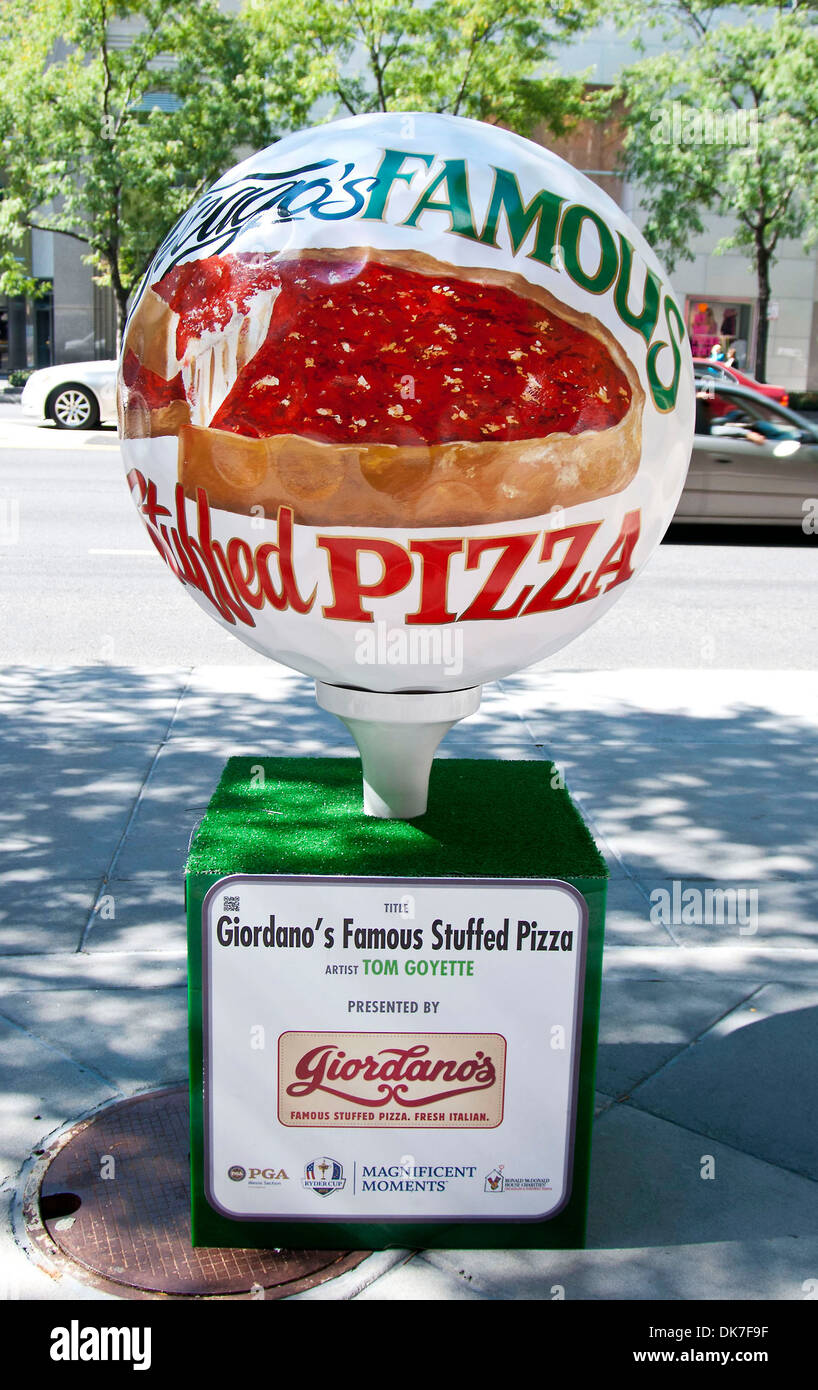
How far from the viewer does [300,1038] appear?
278cm

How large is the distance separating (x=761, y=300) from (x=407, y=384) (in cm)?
2676

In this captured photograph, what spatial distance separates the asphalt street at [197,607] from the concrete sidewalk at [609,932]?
1.40ft

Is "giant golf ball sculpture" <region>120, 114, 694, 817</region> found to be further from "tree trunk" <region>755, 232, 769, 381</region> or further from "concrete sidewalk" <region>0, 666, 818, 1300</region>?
"tree trunk" <region>755, 232, 769, 381</region>

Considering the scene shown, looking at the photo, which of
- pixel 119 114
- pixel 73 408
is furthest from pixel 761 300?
pixel 73 408

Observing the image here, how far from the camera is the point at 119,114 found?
23531 millimetres

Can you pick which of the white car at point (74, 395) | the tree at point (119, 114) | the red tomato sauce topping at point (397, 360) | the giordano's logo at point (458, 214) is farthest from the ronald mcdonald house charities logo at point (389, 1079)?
the tree at point (119, 114)

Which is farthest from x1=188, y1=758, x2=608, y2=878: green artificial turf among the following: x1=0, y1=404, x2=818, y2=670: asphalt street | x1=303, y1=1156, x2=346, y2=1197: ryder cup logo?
x1=0, y1=404, x2=818, y2=670: asphalt street

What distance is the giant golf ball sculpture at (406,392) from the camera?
240 centimetres

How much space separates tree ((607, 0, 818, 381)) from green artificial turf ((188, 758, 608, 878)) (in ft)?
75.4

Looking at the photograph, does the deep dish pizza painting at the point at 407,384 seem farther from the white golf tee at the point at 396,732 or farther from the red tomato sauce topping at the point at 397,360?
the white golf tee at the point at 396,732

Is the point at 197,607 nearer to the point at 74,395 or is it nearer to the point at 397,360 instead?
the point at 397,360

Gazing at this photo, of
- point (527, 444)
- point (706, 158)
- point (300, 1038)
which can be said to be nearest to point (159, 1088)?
point (300, 1038)

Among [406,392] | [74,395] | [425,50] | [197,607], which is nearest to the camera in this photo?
[406,392]
